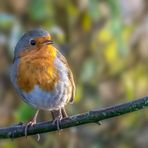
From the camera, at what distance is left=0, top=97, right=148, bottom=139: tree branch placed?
366 cm

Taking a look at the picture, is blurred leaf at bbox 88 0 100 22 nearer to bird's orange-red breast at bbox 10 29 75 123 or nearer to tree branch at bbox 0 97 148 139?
bird's orange-red breast at bbox 10 29 75 123

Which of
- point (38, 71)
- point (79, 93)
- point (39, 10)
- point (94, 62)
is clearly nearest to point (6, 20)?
point (39, 10)

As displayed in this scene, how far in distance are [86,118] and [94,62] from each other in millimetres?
2916

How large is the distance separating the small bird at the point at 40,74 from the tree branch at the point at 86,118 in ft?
1.77

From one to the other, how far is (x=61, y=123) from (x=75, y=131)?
2.63 m

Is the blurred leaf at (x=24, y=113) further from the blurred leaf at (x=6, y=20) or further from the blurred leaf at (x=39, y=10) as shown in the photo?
the blurred leaf at (x=39, y=10)

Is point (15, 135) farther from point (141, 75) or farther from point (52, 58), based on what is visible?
point (141, 75)

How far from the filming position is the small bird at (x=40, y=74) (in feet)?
15.6

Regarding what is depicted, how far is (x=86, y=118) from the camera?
3820mm

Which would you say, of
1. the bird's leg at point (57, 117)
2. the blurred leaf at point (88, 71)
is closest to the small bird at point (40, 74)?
the bird's leg at point (57, 117)

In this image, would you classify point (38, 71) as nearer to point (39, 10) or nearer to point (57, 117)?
point (57, 117)

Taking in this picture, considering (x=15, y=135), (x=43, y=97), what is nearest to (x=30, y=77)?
(x=43, y=97)

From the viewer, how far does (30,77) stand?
15.6 ft

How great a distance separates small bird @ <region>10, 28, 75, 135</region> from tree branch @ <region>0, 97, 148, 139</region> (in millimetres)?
538
